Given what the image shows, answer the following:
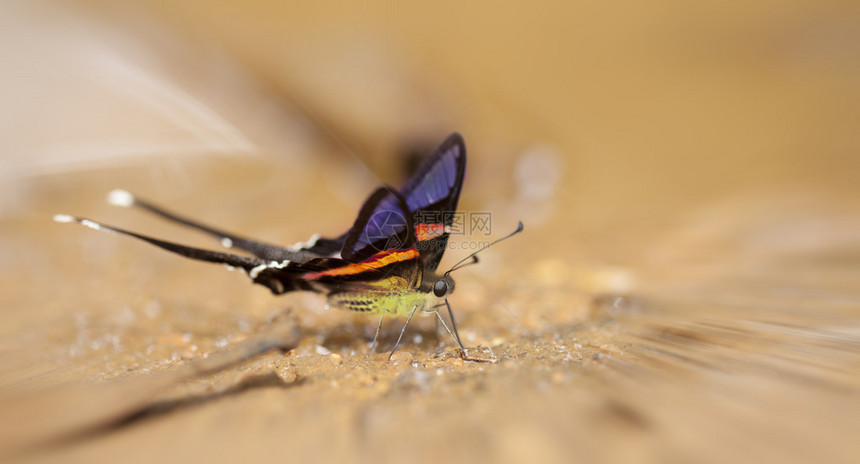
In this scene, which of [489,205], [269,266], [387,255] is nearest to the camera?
[269,266]

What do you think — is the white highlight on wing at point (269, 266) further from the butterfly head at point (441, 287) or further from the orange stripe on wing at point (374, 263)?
the butterfly head at point (441, 287)

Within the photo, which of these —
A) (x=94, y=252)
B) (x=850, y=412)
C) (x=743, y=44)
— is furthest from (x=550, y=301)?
(x=743, y=44)

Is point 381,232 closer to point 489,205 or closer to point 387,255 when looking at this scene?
point 387,255

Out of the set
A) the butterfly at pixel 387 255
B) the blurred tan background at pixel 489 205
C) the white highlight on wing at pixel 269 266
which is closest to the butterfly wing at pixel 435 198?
the butterfly at pixel 387 255

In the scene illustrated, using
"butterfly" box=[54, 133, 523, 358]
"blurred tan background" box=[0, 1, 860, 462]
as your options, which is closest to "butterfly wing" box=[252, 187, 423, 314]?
"butterfly" box=[54, 133, 523, 358]

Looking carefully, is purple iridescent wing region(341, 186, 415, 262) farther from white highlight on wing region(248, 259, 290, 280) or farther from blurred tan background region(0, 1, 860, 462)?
blurred tan background region(0, 1, 860, 462)

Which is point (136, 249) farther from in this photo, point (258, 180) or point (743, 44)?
point (743, 44)

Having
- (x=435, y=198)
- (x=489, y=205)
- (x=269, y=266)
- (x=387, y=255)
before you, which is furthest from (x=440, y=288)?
(x=489, y=205)
